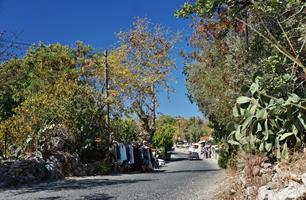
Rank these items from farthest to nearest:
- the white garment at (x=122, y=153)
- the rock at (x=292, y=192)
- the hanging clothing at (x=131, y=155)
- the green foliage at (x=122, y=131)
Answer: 1. the green foliage at (x=122, y=131)
2. the hanging clothing at (x=131, y=155)
3. the white garment at (x=122, y=153)
4. the rock at (x=292, y=192)

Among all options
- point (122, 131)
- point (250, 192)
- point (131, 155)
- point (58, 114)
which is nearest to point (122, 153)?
point (131, 155)

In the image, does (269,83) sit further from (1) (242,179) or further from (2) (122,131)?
(2) (122,131)

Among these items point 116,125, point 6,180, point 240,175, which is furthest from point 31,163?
point 240,175

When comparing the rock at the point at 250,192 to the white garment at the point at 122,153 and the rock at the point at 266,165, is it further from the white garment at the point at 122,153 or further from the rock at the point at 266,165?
the white garment at the point at 122,153

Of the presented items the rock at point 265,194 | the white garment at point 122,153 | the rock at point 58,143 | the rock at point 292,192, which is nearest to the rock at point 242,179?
the rock at point 265,194

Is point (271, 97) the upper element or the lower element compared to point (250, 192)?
upper

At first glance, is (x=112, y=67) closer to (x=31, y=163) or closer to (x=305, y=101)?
(x=31, y=163)

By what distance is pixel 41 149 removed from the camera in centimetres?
2134

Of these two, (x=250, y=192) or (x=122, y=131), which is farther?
(x=122, y=131)

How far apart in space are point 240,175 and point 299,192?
302cm

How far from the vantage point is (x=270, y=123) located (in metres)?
8.35

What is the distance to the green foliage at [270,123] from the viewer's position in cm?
779

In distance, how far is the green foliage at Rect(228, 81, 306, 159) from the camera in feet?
25.6

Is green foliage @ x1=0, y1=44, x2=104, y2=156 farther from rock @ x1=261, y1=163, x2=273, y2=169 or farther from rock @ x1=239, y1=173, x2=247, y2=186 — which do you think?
rock @ x1=261, y1=163, x2=273, y2=169
